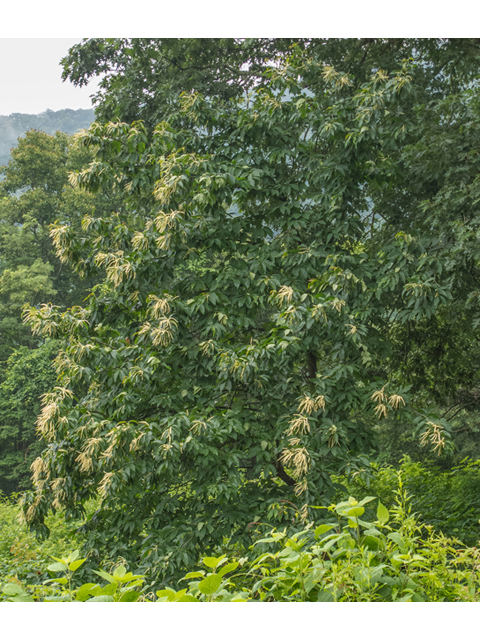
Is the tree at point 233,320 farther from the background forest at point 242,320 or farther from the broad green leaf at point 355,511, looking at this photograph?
the broad green leaf at point 355,511

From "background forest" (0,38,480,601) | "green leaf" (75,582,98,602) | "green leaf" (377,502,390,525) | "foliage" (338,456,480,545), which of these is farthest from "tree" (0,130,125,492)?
"green leaf" (377,502,390,525)

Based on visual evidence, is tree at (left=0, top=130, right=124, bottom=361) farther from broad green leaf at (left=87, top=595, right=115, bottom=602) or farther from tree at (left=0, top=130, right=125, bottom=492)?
broad green leaf at (left=87, top=595, right=115, bottom=602)

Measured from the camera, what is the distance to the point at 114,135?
155 inches

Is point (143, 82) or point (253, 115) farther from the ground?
point (143, 82)

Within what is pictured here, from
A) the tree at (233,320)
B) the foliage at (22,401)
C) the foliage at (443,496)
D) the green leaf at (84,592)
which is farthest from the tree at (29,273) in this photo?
the green leaf at (84,592)

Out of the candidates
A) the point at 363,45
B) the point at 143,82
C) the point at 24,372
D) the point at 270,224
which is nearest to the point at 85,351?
the point at 270,224

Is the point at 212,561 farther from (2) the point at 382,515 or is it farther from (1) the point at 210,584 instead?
(2) the point at 382,515

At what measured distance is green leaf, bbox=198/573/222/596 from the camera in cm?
115

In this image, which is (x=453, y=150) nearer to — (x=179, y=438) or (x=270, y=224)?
(x=270, y=224)

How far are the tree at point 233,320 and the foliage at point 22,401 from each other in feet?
37.0

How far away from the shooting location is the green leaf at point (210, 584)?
1152 mm

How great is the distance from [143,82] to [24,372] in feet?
37.0

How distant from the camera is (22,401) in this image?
1498cm

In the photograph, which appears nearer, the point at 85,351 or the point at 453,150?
the point at 85,351
